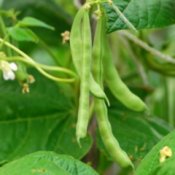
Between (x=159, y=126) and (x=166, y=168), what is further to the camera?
(x=159, y=126)

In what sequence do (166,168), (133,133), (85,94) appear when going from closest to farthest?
1. (166,168)
2. (85,94)
3. (133,133)

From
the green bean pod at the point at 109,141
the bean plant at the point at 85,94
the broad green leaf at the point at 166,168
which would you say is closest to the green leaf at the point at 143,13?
the bean plant at the point at 85,94

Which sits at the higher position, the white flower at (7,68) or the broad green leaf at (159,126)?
the white flower at (7,68)

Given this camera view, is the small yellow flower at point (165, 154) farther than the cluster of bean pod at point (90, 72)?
No

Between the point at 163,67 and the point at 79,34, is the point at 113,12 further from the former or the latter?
the point at 163,67

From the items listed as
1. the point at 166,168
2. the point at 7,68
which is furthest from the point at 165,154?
the point at 7,68

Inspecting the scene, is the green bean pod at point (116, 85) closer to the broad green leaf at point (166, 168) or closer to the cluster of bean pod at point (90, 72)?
the cluster of bean pod at point (90, 72)

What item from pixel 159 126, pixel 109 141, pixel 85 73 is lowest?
pixel 159 126

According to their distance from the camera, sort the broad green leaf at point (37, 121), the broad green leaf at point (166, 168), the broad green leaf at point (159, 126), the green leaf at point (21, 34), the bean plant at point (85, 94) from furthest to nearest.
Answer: the broad green leaf at point (159, 126)
the broad green leaf at point (37, 121)
the green leaf at point (21, 34)
the bean plant at point (85, 94)
the broad green leaf at point (166, 168)

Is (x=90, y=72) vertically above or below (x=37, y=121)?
above

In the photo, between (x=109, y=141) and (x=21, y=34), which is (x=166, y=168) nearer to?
(x=109, y=141)
